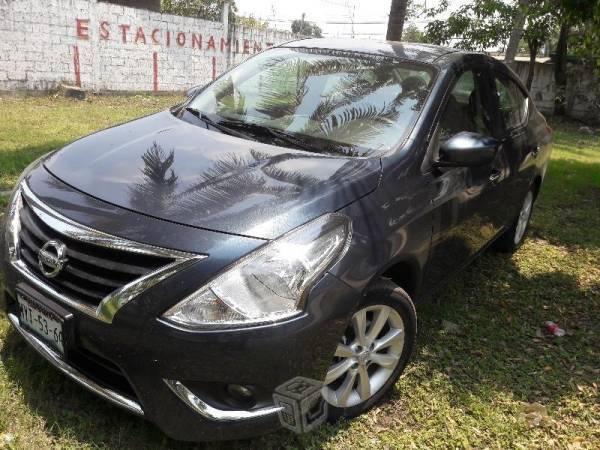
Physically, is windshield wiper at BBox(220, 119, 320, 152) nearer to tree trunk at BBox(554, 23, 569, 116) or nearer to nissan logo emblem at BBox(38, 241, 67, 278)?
nissan logo emblem at BBox(38, 241, 67, 278)

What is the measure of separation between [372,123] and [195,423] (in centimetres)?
172

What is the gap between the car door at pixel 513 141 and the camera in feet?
12.1

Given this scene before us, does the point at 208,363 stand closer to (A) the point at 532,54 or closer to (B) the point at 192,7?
(A) the point at 532,54

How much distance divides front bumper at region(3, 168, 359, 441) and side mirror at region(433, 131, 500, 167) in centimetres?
100

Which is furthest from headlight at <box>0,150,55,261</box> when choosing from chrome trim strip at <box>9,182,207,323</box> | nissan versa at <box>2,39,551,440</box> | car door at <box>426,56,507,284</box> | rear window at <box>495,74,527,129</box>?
rear window at <box>495,74,527,129</box>

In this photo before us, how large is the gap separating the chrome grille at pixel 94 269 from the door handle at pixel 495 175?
2.22m

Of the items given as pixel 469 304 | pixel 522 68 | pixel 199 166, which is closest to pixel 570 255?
pixel 469 304

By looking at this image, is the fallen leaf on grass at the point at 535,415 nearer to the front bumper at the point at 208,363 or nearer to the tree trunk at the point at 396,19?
the front bumper at the point at 208,363

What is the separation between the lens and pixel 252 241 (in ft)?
6.45

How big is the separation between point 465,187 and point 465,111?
528 mm

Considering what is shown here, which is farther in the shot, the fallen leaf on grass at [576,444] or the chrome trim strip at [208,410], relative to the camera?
the fallen leaf on grass at [576,444]

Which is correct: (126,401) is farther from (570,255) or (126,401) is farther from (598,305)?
(570,255)

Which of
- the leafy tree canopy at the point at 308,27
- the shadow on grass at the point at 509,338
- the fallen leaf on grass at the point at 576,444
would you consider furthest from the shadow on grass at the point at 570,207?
the leafy tree canopy at the point at 308,27

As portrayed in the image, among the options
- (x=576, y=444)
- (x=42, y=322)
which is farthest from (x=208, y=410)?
(x=576, y=444)
